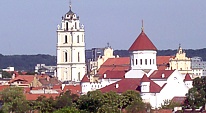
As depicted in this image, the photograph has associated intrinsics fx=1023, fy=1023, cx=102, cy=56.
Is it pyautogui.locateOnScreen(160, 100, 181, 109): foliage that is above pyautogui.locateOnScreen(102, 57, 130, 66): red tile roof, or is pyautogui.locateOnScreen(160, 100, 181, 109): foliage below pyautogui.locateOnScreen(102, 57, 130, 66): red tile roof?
below

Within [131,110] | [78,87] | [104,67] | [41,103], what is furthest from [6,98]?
[104,67]

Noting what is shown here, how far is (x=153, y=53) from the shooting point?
91000 millimetres

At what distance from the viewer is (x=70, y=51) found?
4680 inches

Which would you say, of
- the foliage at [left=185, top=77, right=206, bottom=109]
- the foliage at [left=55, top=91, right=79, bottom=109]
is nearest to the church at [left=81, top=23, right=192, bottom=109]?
the foliage at [left=185, top=77, right=206, bottom=109]

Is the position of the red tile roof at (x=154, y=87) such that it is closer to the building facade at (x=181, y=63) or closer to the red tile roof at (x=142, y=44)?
the red tile roof at (x=142, y=44)

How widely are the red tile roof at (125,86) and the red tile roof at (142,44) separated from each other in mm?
3658

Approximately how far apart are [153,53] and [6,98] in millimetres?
18731

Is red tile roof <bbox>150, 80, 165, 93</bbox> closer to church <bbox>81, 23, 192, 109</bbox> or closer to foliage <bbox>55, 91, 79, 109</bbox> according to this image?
church <bbox>81, 23, 192, 109</bbox>

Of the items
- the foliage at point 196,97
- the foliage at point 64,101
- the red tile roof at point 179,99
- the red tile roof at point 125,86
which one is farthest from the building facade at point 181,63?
the foliage at point 64,101

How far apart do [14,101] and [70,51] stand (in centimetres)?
4616

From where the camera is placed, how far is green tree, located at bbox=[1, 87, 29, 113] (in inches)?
2776

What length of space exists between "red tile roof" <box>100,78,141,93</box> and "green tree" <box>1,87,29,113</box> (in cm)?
915

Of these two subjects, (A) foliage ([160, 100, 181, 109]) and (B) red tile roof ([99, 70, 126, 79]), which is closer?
(A) foliage ([160, 100, 181, 109])

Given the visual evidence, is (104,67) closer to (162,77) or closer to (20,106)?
(162,77)
